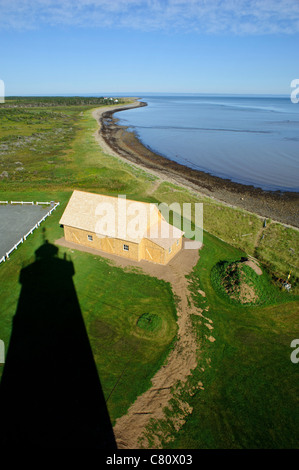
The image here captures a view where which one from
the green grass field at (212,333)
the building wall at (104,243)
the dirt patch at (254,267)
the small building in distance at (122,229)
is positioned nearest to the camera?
the green grass field at (212,333)

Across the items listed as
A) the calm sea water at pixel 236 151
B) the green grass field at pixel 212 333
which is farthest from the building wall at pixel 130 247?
the calm sea water at pixel 236 151

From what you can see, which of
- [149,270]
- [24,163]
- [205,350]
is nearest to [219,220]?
[149,270]

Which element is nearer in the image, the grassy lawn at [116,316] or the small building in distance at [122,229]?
the grassy lawn at [116,316]

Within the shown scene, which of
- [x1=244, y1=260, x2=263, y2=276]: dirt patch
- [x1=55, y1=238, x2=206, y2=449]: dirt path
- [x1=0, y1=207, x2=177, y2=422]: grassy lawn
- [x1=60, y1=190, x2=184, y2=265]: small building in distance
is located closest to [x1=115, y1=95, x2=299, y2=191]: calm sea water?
[x1=244, y1=260, x2=263, y2=276]: dirt patch

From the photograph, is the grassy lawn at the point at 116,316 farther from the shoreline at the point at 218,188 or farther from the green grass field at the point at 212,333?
the shoreline at the point at 218,188

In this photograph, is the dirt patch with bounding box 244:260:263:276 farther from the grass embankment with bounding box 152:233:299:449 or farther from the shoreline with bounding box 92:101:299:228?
the shoreline with bounding box 92:101:299:228
